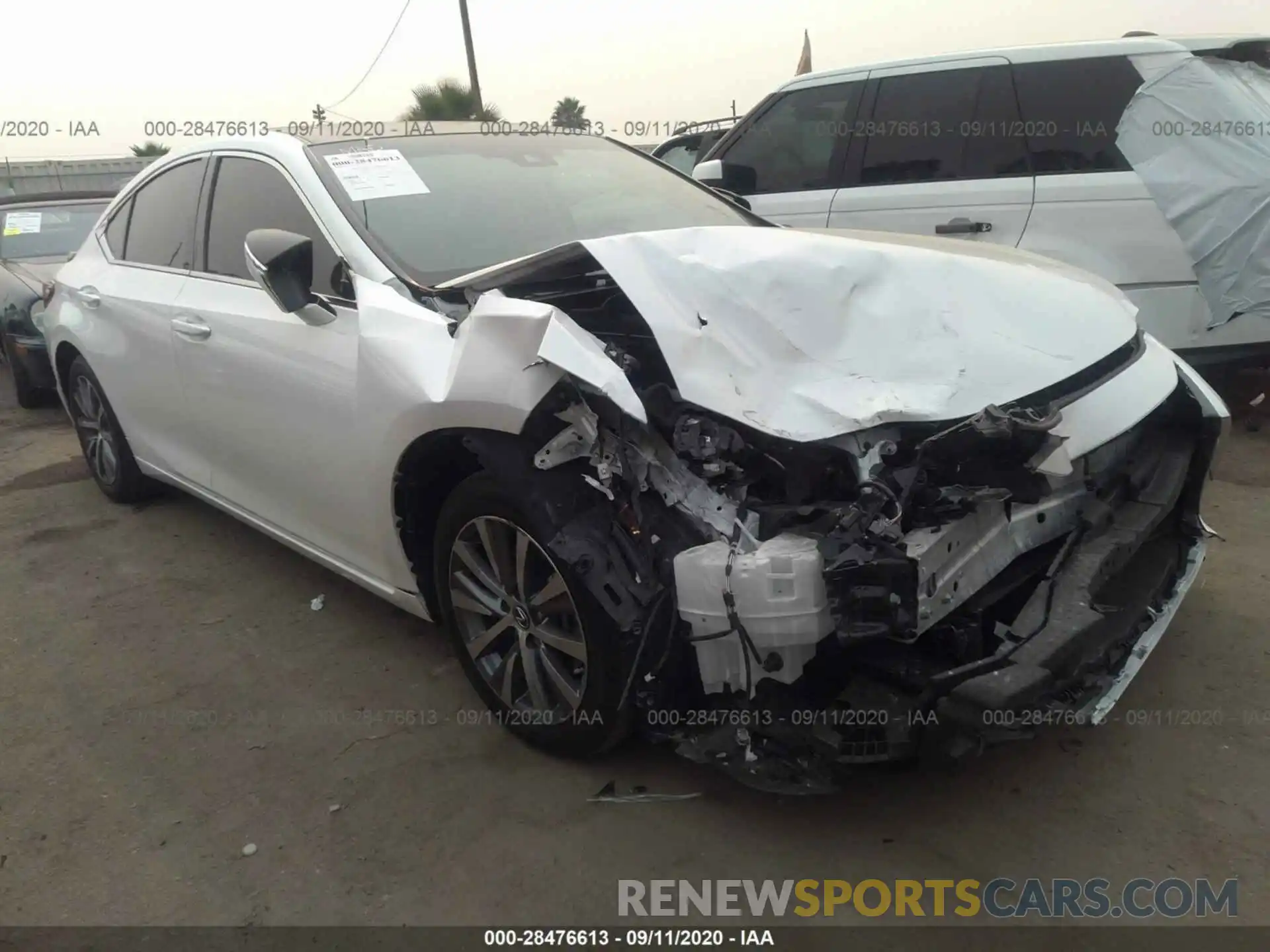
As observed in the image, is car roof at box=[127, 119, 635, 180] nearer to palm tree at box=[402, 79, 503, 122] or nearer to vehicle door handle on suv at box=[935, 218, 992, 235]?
vehicle door handle on suv at box=[935, 218, 992, 235]

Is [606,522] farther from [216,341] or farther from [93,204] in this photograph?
[93,204]

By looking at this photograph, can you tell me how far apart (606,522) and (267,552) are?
262cm

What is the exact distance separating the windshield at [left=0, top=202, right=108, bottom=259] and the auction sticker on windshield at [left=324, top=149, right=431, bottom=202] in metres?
5.84

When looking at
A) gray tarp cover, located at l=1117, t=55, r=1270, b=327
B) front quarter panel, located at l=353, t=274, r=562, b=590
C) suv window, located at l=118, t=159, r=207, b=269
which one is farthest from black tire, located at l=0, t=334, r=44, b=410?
gray tarp cover, located at l=1117, t=55, r=1270, b=327

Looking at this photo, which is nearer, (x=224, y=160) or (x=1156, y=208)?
(x=224, y=160)

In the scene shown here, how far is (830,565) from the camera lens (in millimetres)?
1933

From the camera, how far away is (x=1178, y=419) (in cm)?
277

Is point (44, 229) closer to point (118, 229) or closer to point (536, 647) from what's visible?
point (118, 229)

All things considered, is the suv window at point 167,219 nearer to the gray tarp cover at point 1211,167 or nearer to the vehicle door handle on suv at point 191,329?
the vehicle door handle on suv at point 191,329

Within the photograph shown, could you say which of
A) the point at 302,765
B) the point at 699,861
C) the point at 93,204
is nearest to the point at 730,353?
the point at 699,861

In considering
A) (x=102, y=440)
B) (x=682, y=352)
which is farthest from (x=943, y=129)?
(x=102, y=440)

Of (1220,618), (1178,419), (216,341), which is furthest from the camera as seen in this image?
(216,341)

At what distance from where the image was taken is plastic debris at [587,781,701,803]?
2484 mm

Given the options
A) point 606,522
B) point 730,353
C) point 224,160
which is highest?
point 224,160
